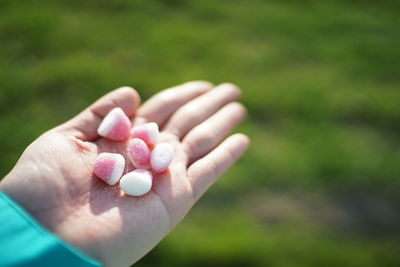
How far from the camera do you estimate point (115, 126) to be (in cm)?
209

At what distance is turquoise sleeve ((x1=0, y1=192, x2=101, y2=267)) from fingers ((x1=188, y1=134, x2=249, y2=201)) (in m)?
0.58

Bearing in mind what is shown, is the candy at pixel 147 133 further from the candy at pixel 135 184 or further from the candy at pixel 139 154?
the candy at pixel 135 184

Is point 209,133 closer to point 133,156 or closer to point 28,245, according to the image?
point 133,156

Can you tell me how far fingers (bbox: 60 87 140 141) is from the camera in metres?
2.10

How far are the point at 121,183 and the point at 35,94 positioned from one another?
58.5 inches

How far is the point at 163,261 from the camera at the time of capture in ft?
7.70

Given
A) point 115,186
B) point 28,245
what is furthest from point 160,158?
point 28,245

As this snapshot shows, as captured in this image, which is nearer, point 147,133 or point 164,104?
point 147,133

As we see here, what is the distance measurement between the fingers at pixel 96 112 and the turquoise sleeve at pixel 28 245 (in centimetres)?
52

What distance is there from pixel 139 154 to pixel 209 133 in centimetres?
43

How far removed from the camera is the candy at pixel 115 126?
208cm

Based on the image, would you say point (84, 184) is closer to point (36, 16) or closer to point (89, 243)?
point (89, 243)

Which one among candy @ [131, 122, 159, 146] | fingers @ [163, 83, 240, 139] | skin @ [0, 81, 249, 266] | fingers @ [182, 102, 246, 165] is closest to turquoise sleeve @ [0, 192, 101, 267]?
skin @ [0, 81, 249, 266]

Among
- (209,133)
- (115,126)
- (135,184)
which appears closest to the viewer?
(135,184)
